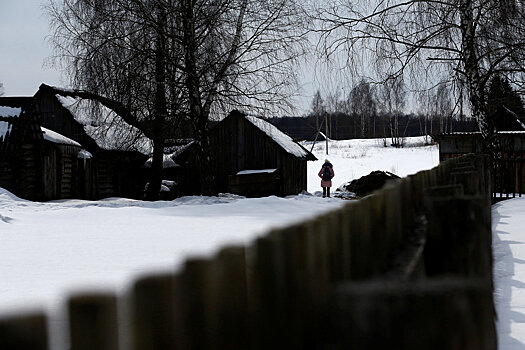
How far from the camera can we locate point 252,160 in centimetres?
2236

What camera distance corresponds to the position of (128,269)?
612 centimetres

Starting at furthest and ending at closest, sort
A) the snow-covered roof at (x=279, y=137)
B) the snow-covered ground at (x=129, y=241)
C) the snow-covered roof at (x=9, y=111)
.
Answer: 1. the snow-covered roof at (x=279, y=137)
2. the snow-covered roof at (x=9, y=111)
3. the snow-covered ground at (x=129, y=241)

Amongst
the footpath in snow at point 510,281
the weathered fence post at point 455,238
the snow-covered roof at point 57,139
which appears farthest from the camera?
the snow-covered roof at point 57,139

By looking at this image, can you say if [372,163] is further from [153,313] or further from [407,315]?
[153,313]

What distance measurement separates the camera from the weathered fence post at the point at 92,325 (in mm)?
589

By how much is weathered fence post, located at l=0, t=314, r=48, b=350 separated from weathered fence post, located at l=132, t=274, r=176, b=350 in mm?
111

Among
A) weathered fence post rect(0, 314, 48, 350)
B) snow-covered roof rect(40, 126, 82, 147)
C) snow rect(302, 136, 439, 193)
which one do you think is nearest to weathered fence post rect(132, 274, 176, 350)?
weathered fence post rect(0, 314, 48, 350)

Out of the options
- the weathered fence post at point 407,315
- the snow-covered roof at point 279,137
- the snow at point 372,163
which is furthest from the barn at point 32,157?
the weathered fence post at point 407,315

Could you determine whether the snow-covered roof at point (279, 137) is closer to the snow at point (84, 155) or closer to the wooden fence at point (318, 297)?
the snow at point (84, 155)

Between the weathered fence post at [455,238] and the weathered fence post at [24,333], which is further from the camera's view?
the weathered fence post at [455,238]

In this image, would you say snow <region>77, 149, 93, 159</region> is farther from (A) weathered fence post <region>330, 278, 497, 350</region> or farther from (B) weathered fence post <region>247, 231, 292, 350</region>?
(B) weathered fence post <region>247, 231, 292, 350</region>

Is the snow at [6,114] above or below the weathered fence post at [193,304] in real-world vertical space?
above

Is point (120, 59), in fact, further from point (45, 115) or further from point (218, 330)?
point (218, 330)

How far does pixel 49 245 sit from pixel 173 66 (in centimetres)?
706
